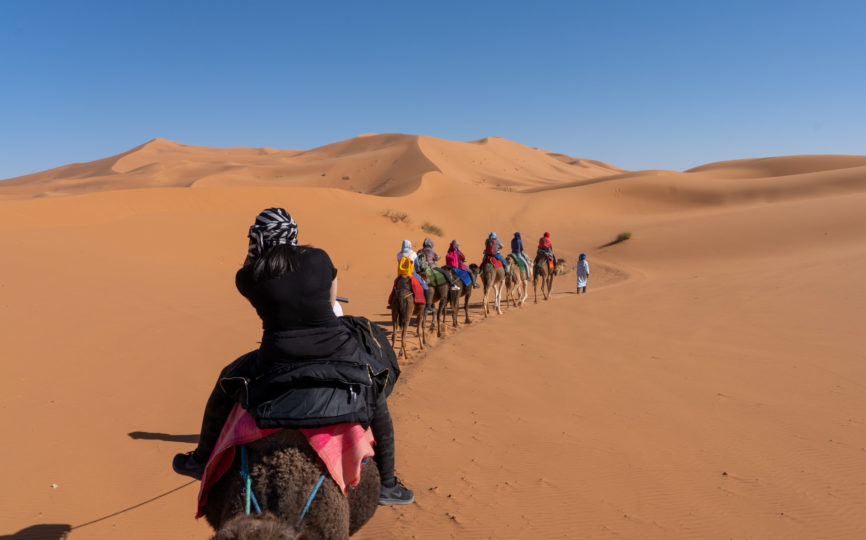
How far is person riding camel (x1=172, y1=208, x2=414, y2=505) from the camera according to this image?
259 cm

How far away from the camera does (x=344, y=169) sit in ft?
251

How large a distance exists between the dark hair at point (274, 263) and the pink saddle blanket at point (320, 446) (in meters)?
0.72

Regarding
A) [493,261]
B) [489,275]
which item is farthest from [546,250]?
[489,275]

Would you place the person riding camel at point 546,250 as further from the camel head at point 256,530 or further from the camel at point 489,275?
the camel head at point 256,530

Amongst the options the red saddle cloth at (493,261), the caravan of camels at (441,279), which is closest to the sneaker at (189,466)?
the caravan of camels at (441,279)

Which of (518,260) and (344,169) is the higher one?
(344,169)

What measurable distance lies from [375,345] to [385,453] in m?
0.69

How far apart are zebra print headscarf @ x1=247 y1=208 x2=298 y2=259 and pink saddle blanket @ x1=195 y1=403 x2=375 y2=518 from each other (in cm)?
88

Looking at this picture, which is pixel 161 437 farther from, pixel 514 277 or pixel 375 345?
pixel 514 277

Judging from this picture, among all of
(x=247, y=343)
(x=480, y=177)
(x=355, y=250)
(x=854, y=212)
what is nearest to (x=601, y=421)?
(x=247, y=343)

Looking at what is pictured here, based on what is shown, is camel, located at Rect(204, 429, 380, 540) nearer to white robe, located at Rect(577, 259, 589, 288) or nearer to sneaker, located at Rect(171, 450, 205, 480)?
sneaker, located at Rect(171, 450, 205, 480)

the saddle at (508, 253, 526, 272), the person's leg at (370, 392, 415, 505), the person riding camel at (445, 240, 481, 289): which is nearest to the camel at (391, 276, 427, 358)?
the person riding camel at (445, 240, 481, 289)

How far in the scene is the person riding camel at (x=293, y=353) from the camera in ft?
8.48

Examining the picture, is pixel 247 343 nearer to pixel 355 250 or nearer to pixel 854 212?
pixel 355 250
